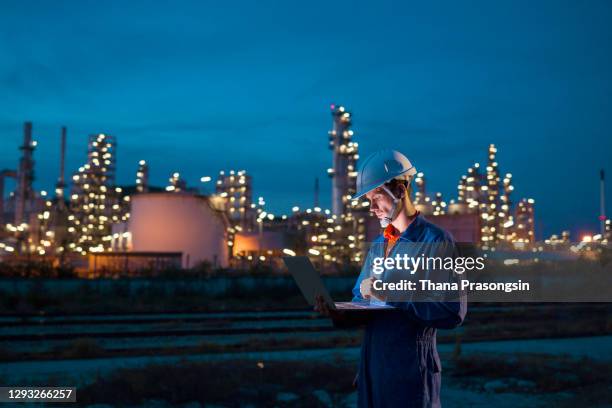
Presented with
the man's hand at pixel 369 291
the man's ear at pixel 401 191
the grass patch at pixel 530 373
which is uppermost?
the man's ear at pixel 401 191

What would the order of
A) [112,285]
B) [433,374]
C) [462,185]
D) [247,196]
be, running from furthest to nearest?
[462,185] → [247,196] → [112,285] → [433,374]

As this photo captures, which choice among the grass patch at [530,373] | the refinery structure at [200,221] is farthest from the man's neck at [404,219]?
the refinery structure at [200,221]

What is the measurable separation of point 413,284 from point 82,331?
37.2 feet

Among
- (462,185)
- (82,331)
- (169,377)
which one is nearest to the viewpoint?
(169,377)

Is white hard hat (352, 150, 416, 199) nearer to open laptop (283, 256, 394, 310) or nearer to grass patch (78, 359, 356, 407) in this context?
open laptop (283, 256, 394, 310)

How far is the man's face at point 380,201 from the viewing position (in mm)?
2814

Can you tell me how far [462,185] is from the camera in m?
49.9

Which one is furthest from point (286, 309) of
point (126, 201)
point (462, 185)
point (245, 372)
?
point (462, 185)

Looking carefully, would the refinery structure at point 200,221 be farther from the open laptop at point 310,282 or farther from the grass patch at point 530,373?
the open laptop at point 310,282

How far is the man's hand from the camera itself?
2781 millimetres

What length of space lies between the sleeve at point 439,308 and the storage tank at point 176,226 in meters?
29.9

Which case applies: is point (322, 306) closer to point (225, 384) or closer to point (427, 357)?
point (427, 357)

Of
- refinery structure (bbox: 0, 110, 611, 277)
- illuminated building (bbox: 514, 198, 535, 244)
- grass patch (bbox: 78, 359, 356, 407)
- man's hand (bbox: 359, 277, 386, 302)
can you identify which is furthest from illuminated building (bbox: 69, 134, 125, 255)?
man's hand (bbox: 359, 277, 386, 302)

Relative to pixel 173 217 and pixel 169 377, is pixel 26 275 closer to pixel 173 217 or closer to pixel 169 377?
pixel 173 217
